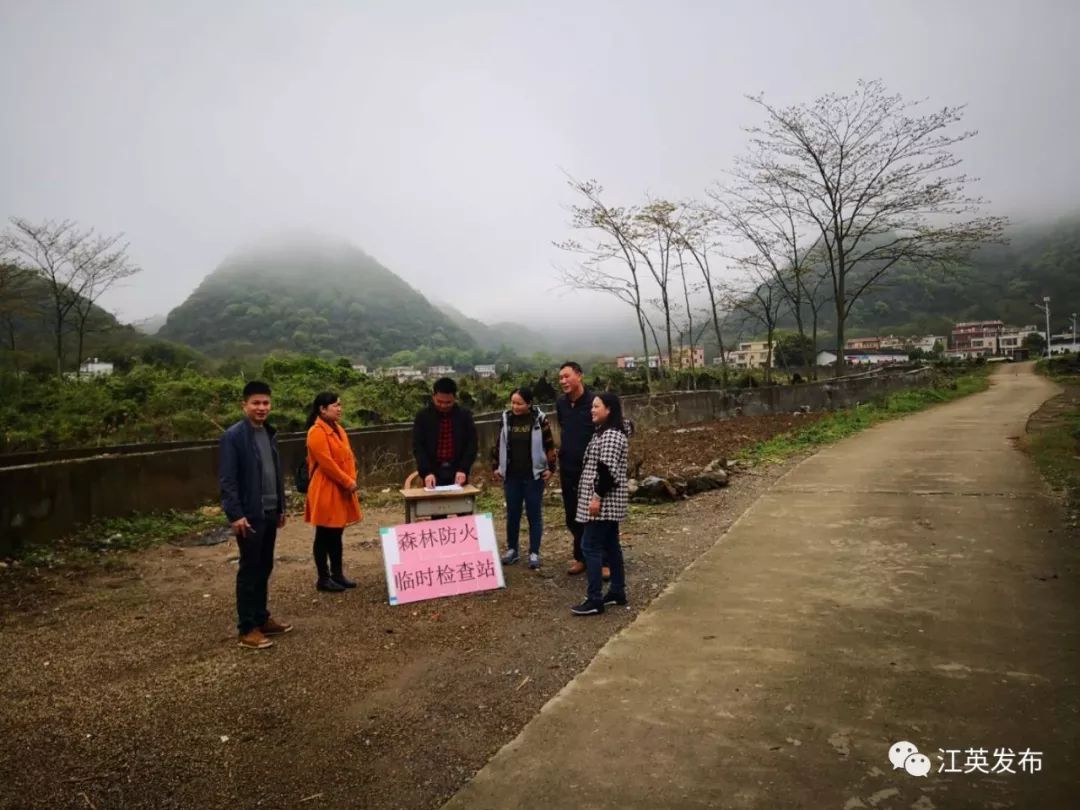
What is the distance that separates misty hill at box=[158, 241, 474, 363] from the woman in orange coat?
4501cm

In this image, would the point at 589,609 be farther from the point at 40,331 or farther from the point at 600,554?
the point at 40,331

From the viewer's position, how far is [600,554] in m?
4.81

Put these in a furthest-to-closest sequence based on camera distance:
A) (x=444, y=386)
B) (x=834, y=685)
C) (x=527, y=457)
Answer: (x=527, y=457)
(x=444, y=386)
(x=834, y=685)

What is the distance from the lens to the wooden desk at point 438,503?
5562 millimetres

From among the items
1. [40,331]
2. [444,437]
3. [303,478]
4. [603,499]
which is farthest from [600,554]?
[40,331]

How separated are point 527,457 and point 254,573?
2.38 meters

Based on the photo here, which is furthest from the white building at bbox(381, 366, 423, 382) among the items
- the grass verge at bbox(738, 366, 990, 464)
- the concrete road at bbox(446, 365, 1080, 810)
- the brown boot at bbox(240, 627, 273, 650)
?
the brown boot at bbox(240, 627, 273, 650)

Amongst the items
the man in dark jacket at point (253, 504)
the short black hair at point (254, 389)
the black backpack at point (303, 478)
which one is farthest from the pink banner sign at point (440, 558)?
the short black hair at point (254, 389)

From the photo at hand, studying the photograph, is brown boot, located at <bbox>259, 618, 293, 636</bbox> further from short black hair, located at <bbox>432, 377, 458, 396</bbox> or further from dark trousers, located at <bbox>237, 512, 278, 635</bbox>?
short black hair, located at <bbox>432, 377, 458, 396</bbox>

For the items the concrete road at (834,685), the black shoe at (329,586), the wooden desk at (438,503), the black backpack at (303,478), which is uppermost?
the black backpack at (303,478)

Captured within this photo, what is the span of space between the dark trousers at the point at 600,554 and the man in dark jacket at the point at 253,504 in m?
2.05

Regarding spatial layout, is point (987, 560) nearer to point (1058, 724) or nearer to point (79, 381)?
point (1058, 724)

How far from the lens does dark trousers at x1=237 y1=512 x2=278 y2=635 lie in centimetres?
447

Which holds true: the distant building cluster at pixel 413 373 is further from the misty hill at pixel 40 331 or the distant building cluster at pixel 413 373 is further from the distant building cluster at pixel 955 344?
the distant building cluster at pixel 955 344
